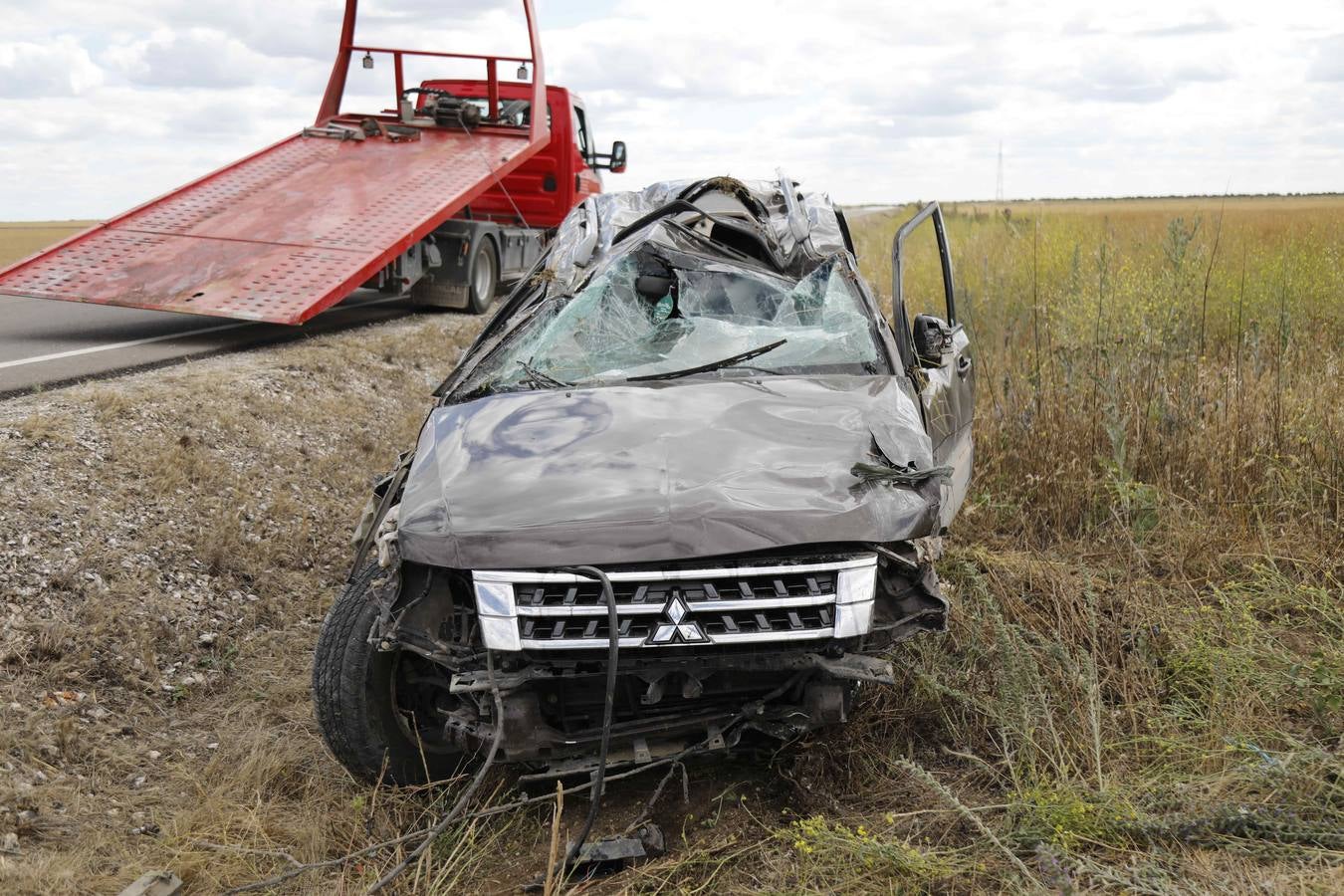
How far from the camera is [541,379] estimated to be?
3.96 meters

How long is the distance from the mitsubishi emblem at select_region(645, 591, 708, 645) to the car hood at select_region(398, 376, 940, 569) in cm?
15

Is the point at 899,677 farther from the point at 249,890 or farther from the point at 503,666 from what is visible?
the point at 249,890

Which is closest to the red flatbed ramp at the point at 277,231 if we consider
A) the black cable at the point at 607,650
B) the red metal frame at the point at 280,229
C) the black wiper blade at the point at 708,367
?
the red metal frame at the point at 280,229

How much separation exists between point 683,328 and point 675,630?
1.70 meters

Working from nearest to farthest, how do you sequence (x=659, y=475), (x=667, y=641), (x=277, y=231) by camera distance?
(x=667, y=641) → (x=659, y=475) → (x=277, y=231)

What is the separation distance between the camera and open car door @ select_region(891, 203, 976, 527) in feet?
14.0

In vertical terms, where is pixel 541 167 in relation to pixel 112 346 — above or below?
above

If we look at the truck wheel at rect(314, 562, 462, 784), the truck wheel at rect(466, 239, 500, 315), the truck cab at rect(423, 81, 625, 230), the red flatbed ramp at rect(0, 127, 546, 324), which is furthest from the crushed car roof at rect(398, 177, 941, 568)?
the truck cab at rect(423, 81, 625, 230)

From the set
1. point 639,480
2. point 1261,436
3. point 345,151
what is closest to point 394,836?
point 639,480

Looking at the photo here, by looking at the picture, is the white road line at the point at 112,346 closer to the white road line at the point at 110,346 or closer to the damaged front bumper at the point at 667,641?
the white road line at the point at 110,346

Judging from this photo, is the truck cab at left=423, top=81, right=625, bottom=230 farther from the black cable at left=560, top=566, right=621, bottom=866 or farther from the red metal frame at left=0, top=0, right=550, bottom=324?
the black cable at left=560, top=566, right=621, bottom=866

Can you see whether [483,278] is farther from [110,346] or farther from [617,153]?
[110,346]

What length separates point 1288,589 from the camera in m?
4.55

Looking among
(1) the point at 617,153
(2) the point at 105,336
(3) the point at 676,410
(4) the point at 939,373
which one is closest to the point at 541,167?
(1) the point at 617,153
